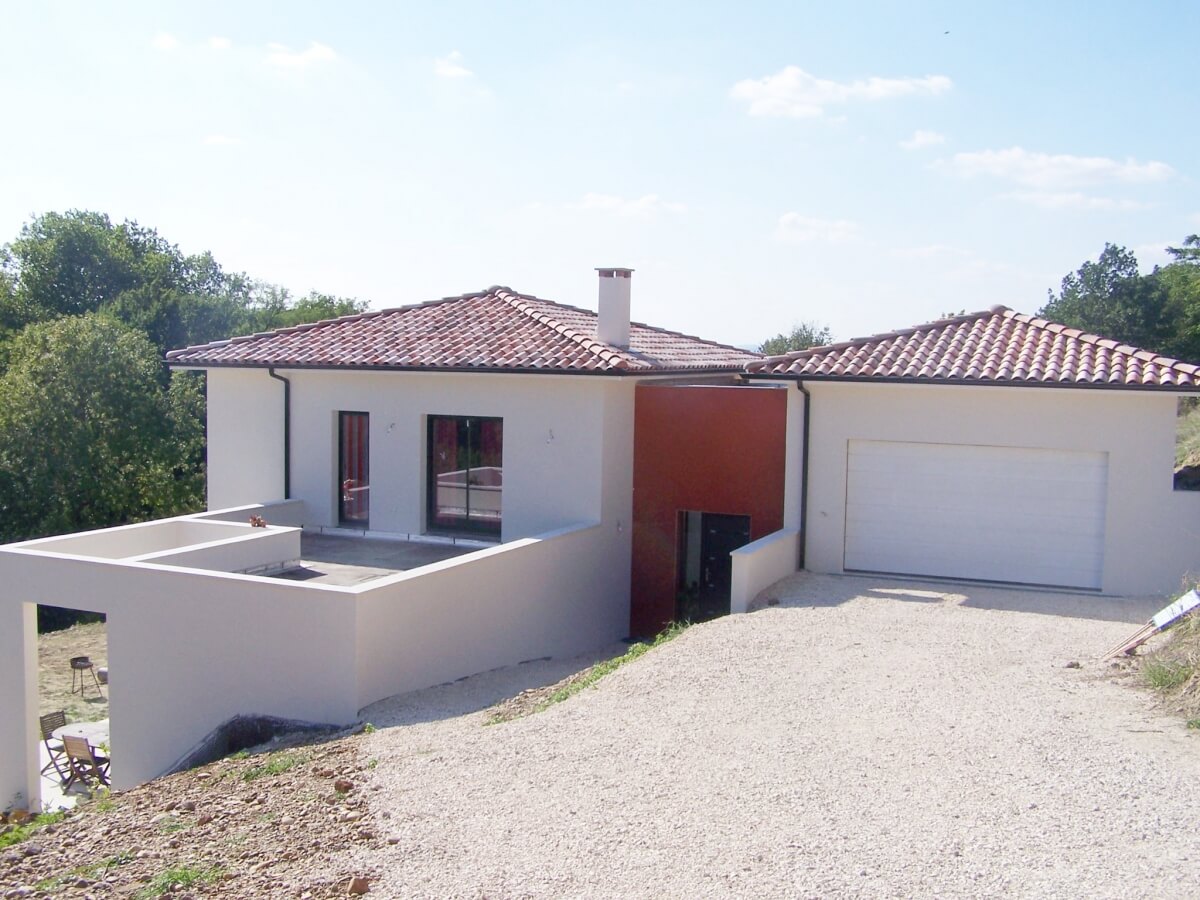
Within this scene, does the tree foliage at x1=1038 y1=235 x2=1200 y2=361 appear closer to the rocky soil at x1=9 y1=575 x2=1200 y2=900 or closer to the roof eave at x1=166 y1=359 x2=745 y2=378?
the roof eave at x1=166 y1=359 x2=745 y2=378

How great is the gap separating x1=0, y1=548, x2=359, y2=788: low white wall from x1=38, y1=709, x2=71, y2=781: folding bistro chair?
2.73m

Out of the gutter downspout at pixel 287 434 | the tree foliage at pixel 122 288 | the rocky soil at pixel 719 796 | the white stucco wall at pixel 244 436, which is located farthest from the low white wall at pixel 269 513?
the tree foliage at pixel 122 288

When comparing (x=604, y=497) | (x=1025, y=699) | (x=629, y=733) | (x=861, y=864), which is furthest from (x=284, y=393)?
(x=861, y=864)

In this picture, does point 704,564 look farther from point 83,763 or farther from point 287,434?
point 83,763

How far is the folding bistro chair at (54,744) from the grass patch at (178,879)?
10.3m

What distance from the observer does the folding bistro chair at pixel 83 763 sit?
15930 mm

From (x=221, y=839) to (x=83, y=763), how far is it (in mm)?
9582

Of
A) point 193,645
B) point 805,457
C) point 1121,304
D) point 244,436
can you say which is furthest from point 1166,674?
point 1121,304

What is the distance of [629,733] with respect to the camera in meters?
9.59

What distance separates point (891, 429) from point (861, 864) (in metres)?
10.1

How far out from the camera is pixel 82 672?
22.6 metres

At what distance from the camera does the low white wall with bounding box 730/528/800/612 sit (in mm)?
14617

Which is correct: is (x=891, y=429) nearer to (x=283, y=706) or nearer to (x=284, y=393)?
(x=283, y=706)

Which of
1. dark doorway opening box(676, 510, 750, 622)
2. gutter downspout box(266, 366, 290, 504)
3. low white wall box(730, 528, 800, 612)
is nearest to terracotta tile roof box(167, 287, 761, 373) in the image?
gutter downspout box(266, 366, 290, 504)
